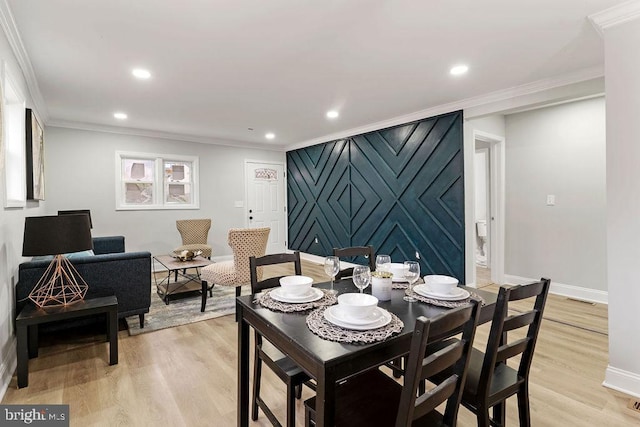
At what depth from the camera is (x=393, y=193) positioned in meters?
4.88

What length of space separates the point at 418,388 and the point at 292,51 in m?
2.58

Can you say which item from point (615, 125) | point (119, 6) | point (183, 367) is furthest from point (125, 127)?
point (615, 125)

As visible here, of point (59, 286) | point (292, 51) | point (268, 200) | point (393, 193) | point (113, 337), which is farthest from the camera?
point (268, 200)

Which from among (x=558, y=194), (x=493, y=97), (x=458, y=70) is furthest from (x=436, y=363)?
(x=558, y=194)

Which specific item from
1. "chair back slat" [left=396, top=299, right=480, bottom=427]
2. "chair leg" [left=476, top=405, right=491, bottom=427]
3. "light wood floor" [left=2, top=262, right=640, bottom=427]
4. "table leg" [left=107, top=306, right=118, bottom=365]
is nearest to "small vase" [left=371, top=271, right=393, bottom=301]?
"chair back slat" [left=396, top=299, right=480, bottom=427]

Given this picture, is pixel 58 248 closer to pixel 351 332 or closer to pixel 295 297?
pixel 295 297

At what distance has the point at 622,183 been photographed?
2.07 m

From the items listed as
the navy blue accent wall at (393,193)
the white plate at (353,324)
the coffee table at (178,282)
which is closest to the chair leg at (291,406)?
the white plate at (353,324)

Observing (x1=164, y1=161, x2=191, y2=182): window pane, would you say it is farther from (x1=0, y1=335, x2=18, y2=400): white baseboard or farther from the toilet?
the toilet

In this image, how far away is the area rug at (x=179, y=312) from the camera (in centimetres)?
315

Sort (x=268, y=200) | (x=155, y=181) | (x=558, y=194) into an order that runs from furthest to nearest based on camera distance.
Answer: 1. (x=268, y=200)
2. (x=155, y=181)
3. (x=558, y=194)

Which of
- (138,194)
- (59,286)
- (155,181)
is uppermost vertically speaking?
(155,181)

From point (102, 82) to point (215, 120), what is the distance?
171 centimetres

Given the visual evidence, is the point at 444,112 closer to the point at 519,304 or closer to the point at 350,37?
the point at 350,37
